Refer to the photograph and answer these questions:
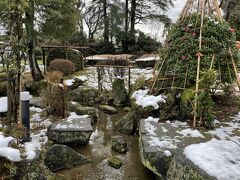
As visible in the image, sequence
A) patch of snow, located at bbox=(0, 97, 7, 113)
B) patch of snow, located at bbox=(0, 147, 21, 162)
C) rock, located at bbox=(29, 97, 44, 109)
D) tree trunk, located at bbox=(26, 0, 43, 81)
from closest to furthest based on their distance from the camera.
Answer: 1. patch of snow, located at bbox=(0, 147, 21, 162)
2. patch of snow, located at bbox=(0, 97, 7, 113)
3. rock, located at bbox=(29, 97, 44, 109)
4. tree trunk, located at bbox=(26, 0, 43, 81)

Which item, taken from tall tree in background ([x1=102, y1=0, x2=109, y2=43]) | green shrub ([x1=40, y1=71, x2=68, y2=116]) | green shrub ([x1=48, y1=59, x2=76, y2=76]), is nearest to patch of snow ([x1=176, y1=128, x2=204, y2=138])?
green shrub ([x1=40, y1=71, x2=68, y2=116])

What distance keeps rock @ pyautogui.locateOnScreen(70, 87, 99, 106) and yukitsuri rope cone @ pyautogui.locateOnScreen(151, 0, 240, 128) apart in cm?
378

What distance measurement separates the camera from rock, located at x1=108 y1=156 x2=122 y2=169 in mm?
5716

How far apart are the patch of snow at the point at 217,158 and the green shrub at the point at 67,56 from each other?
13996 mm

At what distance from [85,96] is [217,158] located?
314 inches

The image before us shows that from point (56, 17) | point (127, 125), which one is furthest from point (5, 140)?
point (56, 17)

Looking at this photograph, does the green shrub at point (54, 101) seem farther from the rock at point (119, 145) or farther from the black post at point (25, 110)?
the black post at point (25, 110)

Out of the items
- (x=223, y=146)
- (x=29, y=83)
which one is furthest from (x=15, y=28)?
(x=29, y=83)

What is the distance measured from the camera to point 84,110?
8.78 metres

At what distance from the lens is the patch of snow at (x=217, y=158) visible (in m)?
3.38

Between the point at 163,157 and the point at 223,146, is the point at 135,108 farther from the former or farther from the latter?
the point at 223,146

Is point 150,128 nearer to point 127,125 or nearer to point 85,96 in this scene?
point 127,125

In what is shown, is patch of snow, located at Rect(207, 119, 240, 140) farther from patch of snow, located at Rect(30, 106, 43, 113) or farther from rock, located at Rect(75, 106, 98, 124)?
patch of snow, located at Rect(30, 106, 43, 113)

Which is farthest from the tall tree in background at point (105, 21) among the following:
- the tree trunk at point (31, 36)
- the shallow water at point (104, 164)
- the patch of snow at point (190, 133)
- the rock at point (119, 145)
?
the patch of snow at point (190, 133)
